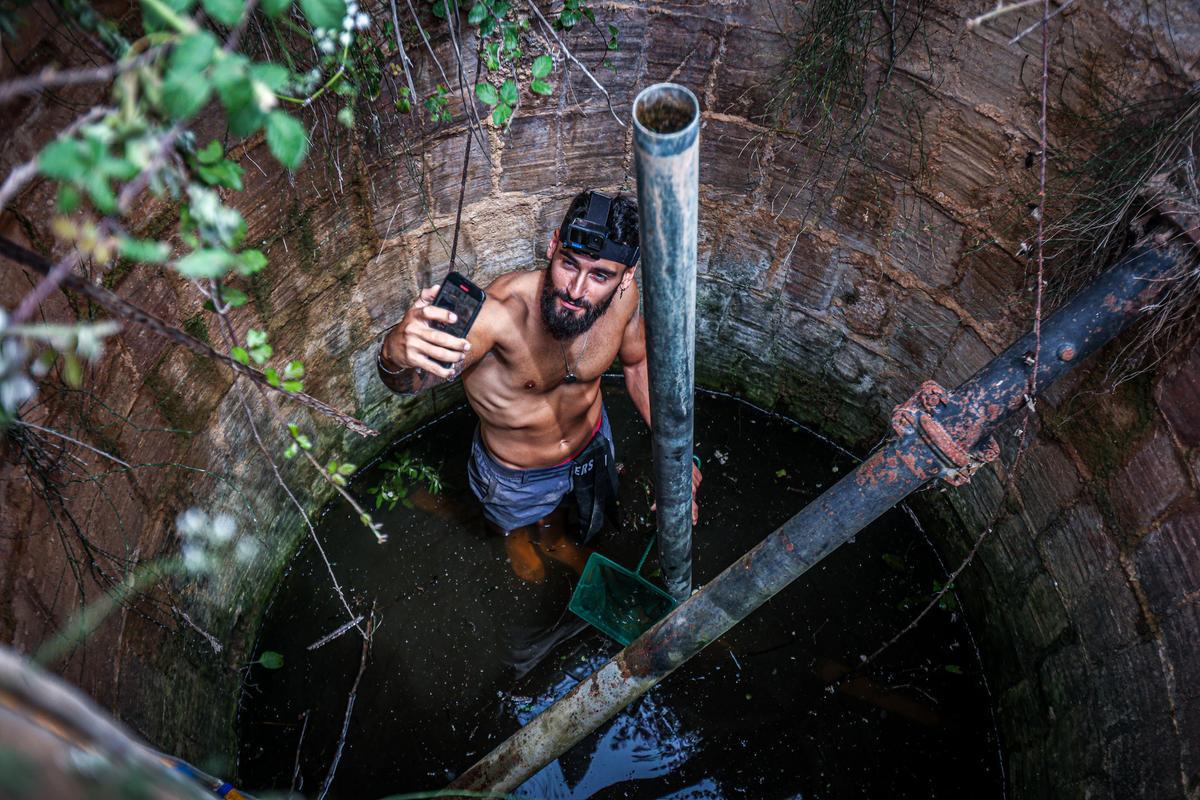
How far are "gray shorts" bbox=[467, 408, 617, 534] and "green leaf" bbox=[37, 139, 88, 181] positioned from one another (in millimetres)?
2751

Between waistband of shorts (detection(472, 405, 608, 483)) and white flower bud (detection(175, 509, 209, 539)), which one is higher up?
white flower bud (detection(175, 509, 209, 539))

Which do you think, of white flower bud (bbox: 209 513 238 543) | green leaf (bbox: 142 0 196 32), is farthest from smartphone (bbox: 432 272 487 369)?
white flower bud (bbox: 209 513 238 543)

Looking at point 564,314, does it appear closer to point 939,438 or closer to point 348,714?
point 939,438

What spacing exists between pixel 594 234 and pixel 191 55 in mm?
1858

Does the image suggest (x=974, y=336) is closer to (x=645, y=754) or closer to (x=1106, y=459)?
(x=1106, y=459)

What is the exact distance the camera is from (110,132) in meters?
1.18

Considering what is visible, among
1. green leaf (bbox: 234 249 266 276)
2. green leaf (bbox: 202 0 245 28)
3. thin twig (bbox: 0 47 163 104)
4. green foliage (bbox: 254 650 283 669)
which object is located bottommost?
green foliage (bbox: 254 650 283 669)

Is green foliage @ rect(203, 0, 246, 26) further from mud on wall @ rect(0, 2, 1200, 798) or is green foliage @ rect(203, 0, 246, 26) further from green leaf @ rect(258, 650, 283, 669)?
green leaf @ rect(258, 650, 283, 669)

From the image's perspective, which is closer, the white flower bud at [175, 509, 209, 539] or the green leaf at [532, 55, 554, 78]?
the green leaf at [532, 55, 554, 78]

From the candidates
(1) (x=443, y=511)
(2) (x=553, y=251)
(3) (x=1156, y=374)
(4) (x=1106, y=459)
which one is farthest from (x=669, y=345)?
(1) (x=443, y=511)

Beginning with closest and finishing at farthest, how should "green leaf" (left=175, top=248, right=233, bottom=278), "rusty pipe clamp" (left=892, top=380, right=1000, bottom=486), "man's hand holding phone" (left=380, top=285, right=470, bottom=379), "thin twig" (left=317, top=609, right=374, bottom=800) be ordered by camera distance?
"green leaf" (left=175, top=248, right=233, bottom=278) < "rusty pipe clamp" (left=892, top=380, right=1000, bottom=486) < "man's hand holding phone" (left=380, top=285, right=470, bottom=379) < "thin twig" (left=317, top=609, right=374, bottom=800)

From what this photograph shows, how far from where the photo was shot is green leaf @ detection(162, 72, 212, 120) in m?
1.16

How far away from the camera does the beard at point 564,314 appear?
3.13 metres

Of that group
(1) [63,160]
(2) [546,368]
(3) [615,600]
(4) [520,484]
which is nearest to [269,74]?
(1) [63,160]
